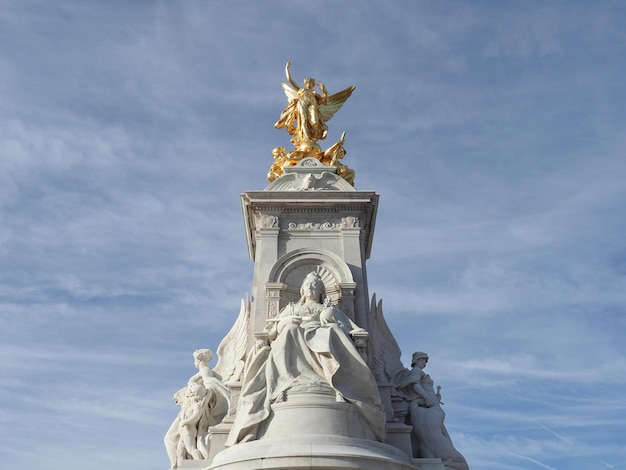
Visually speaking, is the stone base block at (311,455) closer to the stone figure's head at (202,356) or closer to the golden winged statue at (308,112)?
the stone figure's head at (202,356)

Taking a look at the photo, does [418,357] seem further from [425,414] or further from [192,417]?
[192,417]

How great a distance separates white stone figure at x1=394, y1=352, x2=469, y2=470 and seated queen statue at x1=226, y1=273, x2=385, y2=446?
2125mm

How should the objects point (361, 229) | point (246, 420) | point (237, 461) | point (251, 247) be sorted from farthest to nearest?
point (251, 247) → point (361, 229) → point (246, 420) → point (237, 461)

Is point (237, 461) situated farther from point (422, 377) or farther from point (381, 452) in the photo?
point (422, 377)

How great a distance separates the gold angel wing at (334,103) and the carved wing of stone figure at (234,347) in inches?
254

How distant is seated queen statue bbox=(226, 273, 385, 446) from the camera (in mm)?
12523

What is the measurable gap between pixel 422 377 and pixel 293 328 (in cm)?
377

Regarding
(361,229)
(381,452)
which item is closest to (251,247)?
(361,229)

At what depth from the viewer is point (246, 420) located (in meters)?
12.5

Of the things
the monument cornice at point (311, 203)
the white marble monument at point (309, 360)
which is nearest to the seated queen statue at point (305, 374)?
the white marble monument at point (309, 360)

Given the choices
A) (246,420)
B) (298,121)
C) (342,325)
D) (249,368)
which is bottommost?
(246,420)

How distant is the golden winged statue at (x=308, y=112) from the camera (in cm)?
1942

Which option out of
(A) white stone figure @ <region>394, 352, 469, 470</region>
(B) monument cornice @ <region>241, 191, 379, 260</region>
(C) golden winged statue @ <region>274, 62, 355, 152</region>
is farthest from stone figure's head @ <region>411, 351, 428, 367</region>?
(C) golden winged statue @ <region>274, 62, 355, 152</region>

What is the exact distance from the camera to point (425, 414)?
14.8 m
